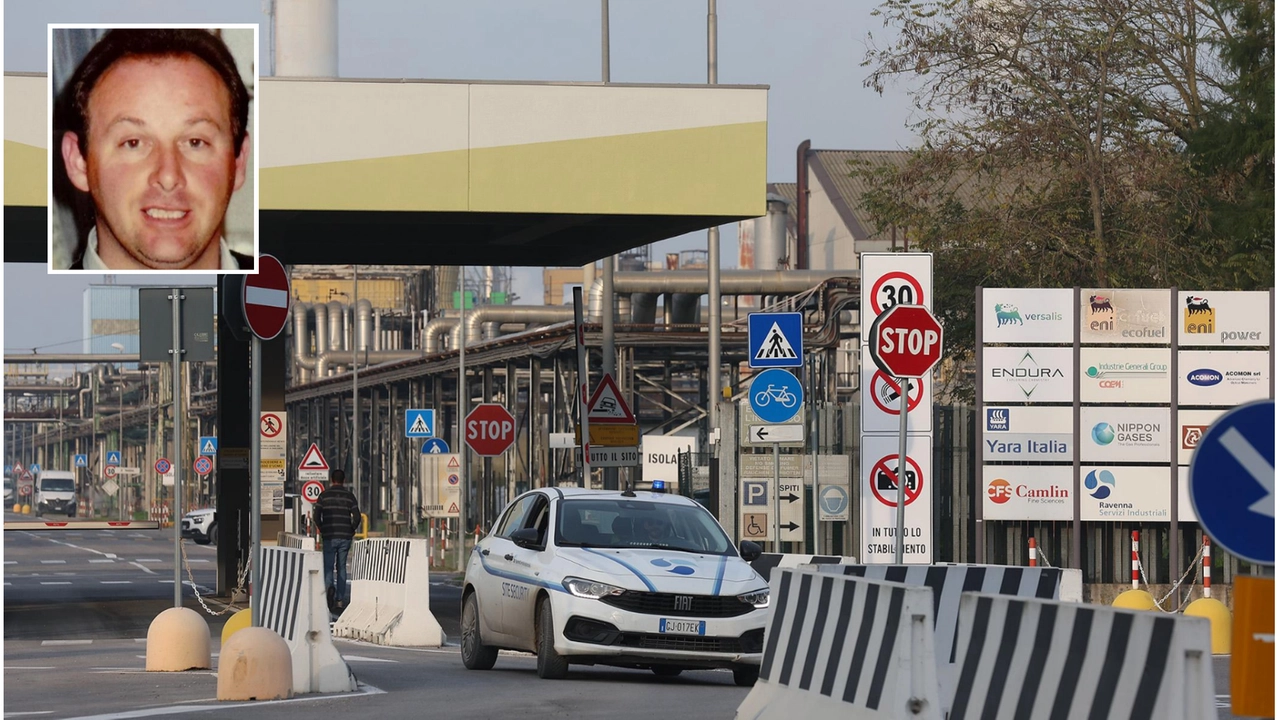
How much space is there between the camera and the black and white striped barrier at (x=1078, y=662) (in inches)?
251

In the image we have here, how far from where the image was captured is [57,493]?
9881 centimetres

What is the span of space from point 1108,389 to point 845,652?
47.4 feet

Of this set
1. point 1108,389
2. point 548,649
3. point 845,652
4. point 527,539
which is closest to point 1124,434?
point 1108,389

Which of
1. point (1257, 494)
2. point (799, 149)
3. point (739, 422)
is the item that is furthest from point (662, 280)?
point (1257, 494)

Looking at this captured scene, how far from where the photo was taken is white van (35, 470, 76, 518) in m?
98.5

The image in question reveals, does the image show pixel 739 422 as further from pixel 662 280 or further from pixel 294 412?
pixel 294 412

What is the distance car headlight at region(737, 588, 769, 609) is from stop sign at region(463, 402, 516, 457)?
1663 cm

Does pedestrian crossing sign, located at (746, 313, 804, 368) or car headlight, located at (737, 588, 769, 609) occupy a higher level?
pedestrian crossing sign, located at (746, 313, 804, 368)

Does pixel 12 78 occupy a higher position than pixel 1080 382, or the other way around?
pixel 12 78

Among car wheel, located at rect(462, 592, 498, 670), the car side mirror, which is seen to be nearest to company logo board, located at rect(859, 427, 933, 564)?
car wheel, located at rect(462, 592, 498, 670)

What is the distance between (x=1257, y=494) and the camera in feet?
20.4

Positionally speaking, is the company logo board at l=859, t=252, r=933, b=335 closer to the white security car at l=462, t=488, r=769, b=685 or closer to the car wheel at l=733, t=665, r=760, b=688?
the white security car at l=462, t=488, r=769, b=685

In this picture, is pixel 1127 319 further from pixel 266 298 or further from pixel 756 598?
pixel 266 298

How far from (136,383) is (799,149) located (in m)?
65.5
